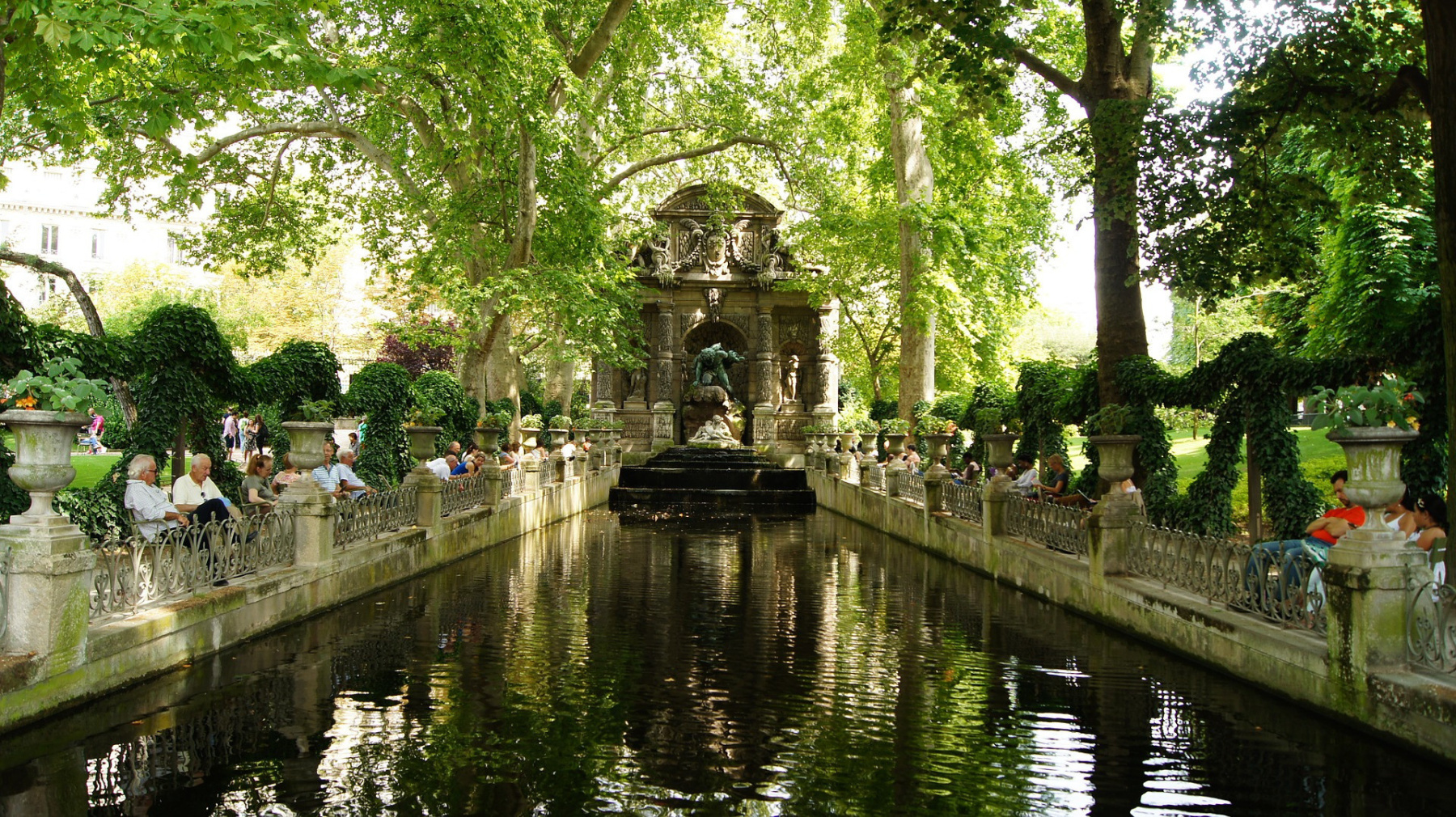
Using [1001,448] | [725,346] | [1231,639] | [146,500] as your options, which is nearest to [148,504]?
[146,500]

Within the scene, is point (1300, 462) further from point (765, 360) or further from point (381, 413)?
point (765, 360)

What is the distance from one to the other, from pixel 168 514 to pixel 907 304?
61.0 ft

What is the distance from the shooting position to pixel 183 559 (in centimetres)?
848

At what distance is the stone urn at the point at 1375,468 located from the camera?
696 centimetres

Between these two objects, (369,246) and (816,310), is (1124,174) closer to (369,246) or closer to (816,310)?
(369,246)

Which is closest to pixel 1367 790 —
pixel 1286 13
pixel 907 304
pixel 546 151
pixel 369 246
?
pixel 1286 13

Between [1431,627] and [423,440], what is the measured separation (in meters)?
12.7

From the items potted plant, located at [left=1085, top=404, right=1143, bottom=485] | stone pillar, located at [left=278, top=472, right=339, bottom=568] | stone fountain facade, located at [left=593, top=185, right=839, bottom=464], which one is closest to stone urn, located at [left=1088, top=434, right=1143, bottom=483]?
potted plant, located at [left=1085, top=404, right=1143, bottom=485]

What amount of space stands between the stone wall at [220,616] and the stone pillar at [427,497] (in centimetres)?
4

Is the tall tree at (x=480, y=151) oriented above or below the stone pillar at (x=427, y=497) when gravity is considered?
above

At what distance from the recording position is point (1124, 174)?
12.5 m

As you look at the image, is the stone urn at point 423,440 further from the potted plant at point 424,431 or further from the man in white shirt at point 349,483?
the man in white shirt at point 349,483

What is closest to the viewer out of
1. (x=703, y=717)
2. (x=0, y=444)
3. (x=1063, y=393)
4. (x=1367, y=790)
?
(x=1367, y=790)

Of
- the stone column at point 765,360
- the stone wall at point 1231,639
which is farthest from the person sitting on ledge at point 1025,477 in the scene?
the stone column at point 765,360
